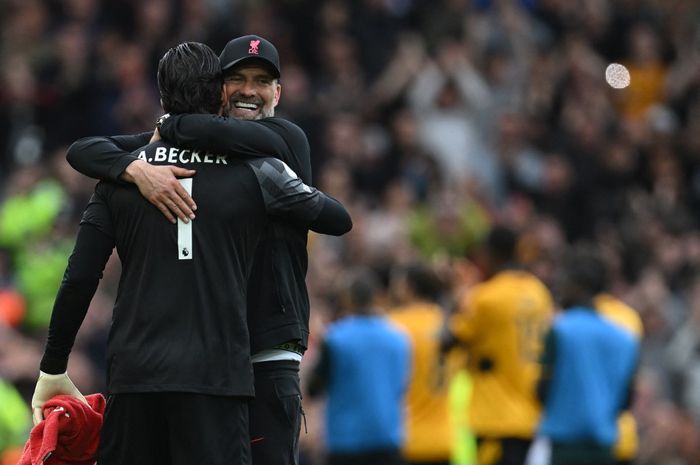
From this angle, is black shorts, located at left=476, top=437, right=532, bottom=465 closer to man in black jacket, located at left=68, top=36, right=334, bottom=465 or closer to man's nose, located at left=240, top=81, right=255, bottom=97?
man in black jacket, located at left=68, top=36, right=334, bottom=465

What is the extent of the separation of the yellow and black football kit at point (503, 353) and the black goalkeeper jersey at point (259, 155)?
15.9 feet

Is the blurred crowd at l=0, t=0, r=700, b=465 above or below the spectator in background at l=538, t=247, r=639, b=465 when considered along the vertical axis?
above

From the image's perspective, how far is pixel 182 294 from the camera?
225 inches

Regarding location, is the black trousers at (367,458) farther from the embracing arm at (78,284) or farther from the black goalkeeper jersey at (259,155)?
the embracing arm at (78,284)

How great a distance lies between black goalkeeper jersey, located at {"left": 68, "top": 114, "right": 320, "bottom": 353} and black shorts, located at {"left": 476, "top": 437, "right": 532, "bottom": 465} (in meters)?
5.17

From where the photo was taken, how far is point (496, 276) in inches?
440

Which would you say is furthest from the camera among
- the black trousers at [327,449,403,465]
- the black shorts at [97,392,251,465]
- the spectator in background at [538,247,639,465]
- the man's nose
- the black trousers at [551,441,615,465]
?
the black trousers at [327,449,403,465]

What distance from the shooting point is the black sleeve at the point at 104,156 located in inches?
232

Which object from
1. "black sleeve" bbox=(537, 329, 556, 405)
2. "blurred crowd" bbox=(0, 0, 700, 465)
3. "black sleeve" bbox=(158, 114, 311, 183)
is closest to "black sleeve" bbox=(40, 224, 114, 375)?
"black sleeve" bbox=(158, 114, 311, 183)

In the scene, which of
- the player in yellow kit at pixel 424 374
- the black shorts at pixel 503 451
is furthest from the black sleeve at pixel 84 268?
the player in yellow kit at pixel 424 374

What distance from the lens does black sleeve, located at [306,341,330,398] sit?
11.1m

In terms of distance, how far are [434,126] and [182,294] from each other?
11706 millimetres

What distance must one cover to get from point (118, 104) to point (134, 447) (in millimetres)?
10596

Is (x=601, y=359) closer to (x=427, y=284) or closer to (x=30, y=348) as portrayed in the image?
(x=427, y=284)
